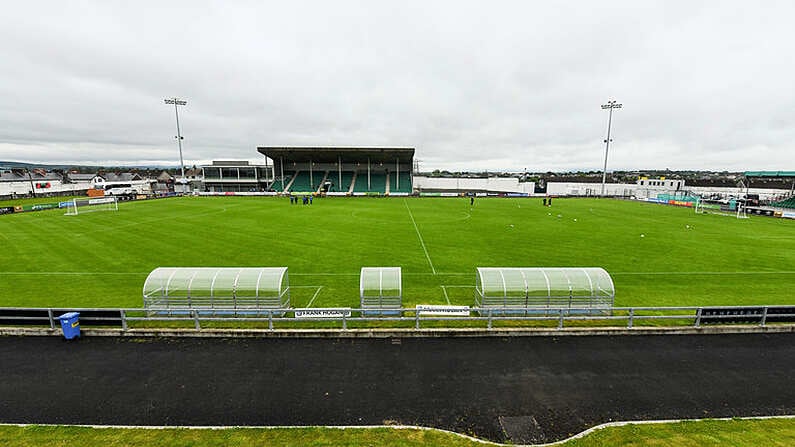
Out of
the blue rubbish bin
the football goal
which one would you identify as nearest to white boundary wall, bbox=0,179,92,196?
the football goal

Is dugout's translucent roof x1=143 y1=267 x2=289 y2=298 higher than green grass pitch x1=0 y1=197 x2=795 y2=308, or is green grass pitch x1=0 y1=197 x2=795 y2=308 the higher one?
dugout's translucent roof x1=143 y1=267 x2=289 y2=298

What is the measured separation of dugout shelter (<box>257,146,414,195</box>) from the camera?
91544 millimetres

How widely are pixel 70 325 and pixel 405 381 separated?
1167 centimetres

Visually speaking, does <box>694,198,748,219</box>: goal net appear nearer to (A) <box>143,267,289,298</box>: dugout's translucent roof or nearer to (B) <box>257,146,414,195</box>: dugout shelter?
(B) <box>257,146,414,195</box>: dugout shelter

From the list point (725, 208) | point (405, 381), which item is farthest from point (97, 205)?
point (725, 208)

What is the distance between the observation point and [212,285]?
13070 mm

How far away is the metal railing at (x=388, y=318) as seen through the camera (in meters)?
12.1

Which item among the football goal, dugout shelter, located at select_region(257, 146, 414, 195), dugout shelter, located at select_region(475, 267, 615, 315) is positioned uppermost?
dugout shelter, located at select_region(257, 146, 414, 195)

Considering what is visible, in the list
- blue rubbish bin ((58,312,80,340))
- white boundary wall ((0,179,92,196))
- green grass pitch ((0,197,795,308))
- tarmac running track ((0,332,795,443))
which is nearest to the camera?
tarmac running track ((0,332,795,443))

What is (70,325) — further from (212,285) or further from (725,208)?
(725,208)

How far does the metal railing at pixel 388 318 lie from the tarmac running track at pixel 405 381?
736 millimetres

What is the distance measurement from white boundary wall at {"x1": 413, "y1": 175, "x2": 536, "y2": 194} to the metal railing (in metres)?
93.1

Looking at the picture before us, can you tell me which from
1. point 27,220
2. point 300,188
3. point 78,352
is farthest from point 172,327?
point 300,188

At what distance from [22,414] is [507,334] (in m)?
13.7
